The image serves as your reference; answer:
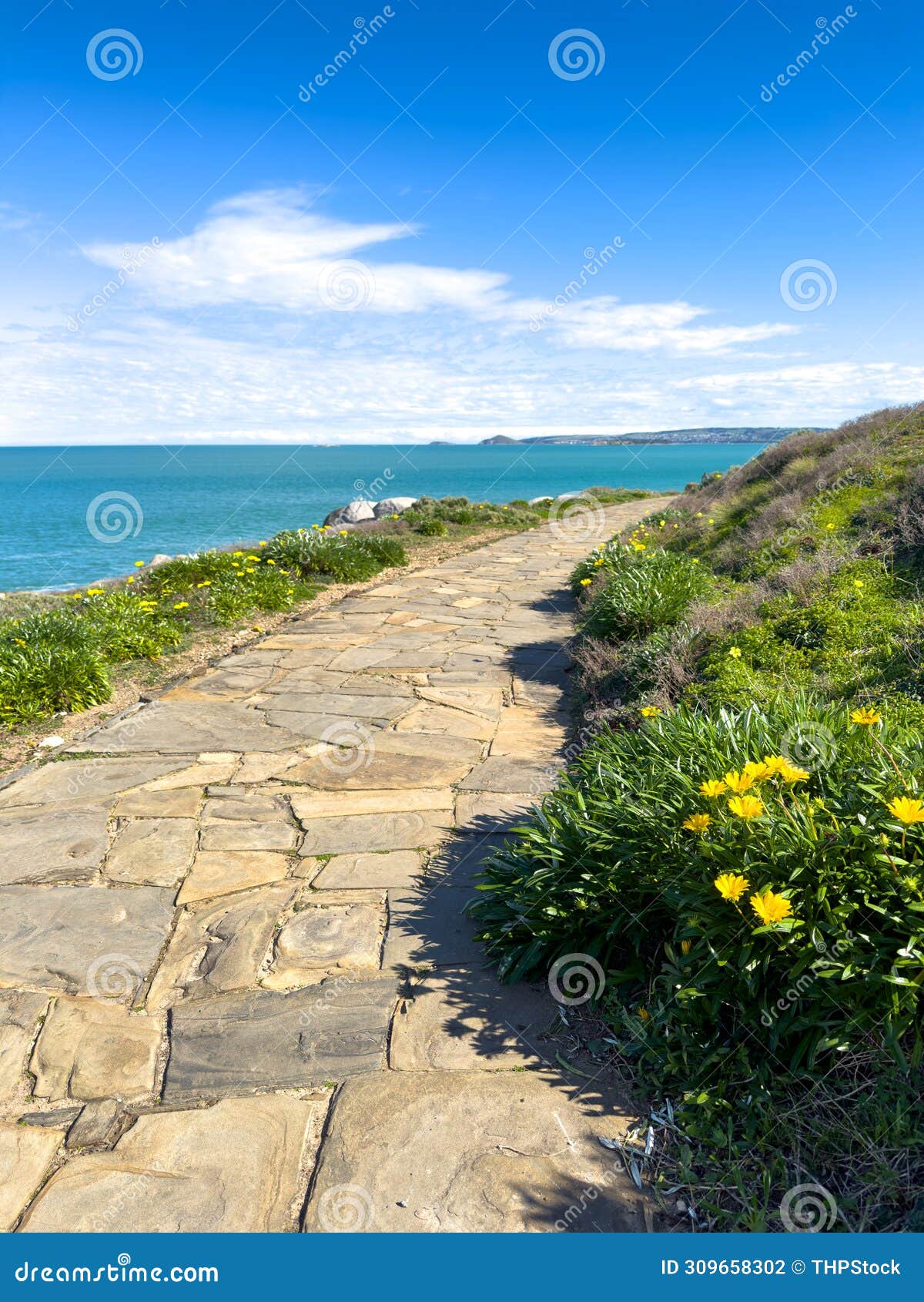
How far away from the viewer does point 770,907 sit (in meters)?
2.13

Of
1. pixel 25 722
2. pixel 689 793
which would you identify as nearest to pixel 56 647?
pixel 25 722

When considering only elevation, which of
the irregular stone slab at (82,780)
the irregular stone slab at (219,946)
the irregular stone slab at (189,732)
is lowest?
the irregular stone slab at (219,946)

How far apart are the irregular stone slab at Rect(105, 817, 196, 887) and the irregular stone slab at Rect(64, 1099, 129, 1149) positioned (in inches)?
48.3

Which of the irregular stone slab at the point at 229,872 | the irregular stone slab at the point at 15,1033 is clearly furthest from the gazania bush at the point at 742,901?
the irregular stone slab at the point at 15,1033

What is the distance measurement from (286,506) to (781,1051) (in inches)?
2134

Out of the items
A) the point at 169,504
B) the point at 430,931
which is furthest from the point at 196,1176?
the point at 169,504

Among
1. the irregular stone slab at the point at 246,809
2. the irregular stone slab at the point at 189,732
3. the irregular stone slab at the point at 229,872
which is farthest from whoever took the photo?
the irregular stone slab at the point at 189,732

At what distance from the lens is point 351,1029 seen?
8.78ft

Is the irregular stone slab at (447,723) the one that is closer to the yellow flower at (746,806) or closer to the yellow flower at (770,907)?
the yellow flower at (746,806)

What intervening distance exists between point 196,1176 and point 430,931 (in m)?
1.25

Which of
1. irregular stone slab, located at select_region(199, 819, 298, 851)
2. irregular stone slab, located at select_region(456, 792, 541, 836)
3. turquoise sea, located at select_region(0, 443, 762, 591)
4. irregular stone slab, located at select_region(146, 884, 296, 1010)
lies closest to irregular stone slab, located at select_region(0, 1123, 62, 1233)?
irregular stone slab, located at select_region(146, 884, 296, 1010)

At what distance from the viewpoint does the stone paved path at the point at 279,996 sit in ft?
6.82

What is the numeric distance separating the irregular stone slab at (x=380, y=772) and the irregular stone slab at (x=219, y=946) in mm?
1100

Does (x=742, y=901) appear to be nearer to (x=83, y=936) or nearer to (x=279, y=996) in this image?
(x=279, y=996)
